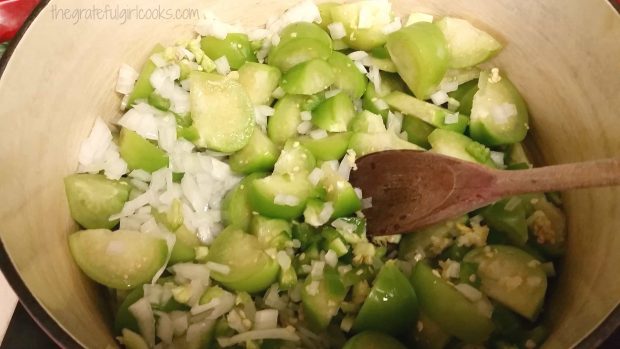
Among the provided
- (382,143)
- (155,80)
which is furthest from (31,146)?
(382,143)

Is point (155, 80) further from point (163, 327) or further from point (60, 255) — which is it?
point (163, 327)

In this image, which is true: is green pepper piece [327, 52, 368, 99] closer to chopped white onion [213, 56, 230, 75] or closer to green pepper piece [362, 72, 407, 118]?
green pepper piece [362, 72, 407, 118]

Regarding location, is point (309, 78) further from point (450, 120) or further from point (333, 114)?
point (450, 120)

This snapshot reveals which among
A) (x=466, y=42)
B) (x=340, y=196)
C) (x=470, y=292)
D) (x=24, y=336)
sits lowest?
(x=24, y=336)

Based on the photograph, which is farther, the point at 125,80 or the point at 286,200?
the point at 125,80

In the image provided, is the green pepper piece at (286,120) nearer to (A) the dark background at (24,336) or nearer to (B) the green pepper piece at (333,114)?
(B) the green pepper piece at (333,114)

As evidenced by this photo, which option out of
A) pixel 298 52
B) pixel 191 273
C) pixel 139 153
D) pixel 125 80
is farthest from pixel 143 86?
pixel 191 273
